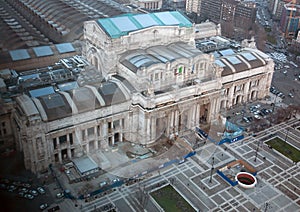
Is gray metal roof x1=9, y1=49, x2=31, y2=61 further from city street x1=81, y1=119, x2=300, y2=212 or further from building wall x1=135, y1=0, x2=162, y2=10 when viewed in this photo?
building wall x1=135, y1=0, x2=162, y2=10

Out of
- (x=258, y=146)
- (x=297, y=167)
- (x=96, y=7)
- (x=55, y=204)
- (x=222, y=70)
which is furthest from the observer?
(x=96, y=7)

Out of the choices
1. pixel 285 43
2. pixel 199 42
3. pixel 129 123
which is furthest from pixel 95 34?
pixel 285 43

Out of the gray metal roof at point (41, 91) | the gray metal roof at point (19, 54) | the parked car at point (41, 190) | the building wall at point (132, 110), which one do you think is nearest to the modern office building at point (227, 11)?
the building wall at point (132, 110)

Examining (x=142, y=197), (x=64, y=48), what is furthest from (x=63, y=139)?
(x=64, y=48)

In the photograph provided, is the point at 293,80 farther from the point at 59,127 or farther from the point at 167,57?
the point at 59,127

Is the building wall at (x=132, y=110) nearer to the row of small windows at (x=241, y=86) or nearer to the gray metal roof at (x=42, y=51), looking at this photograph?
the row of small windows at (x=241, y=86)
